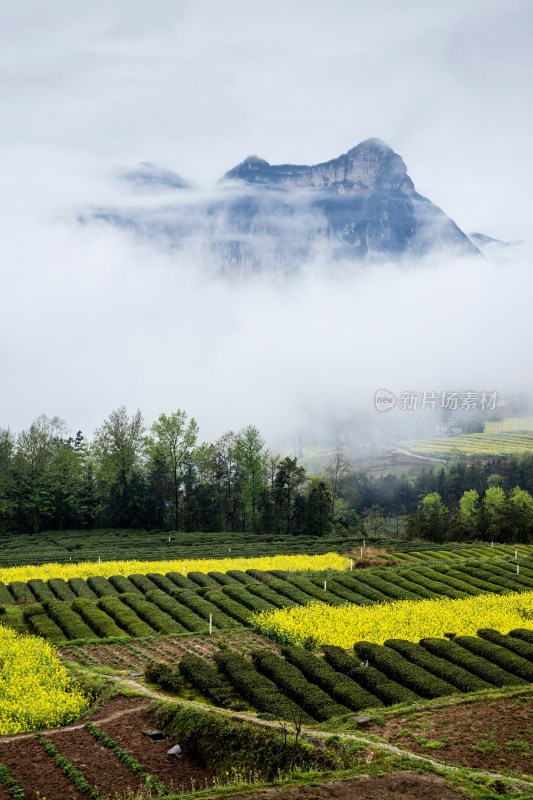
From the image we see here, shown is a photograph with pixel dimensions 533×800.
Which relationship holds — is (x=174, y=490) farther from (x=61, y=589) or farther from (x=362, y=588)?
(x=362, y=588)

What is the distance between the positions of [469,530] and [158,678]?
71731 mm

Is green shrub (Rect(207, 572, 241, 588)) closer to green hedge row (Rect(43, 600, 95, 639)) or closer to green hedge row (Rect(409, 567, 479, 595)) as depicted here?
green hedge row (Rect(43, 600, 95, 639))

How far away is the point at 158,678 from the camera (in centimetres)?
3086

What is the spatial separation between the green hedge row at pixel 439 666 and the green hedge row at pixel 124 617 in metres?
13.3

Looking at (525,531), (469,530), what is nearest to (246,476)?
(469,530)

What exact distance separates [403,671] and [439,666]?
191 centimetres

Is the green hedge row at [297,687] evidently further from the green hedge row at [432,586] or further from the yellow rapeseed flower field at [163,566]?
the yellow rapeseed flower field at [163,566]

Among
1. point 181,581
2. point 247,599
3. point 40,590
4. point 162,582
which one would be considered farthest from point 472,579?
point 40,590

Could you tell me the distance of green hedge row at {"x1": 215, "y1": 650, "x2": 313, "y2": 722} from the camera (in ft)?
86.1

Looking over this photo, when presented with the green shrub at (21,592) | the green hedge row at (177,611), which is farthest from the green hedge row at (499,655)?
the green shrub at (21,592)

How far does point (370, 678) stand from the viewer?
29.6m

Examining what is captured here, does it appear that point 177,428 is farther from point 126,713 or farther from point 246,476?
point 126,713

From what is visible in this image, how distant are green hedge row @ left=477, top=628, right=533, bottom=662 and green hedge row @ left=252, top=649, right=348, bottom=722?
10907 millimetres

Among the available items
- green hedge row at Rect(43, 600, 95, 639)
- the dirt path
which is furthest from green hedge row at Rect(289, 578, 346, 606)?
the dirt path
